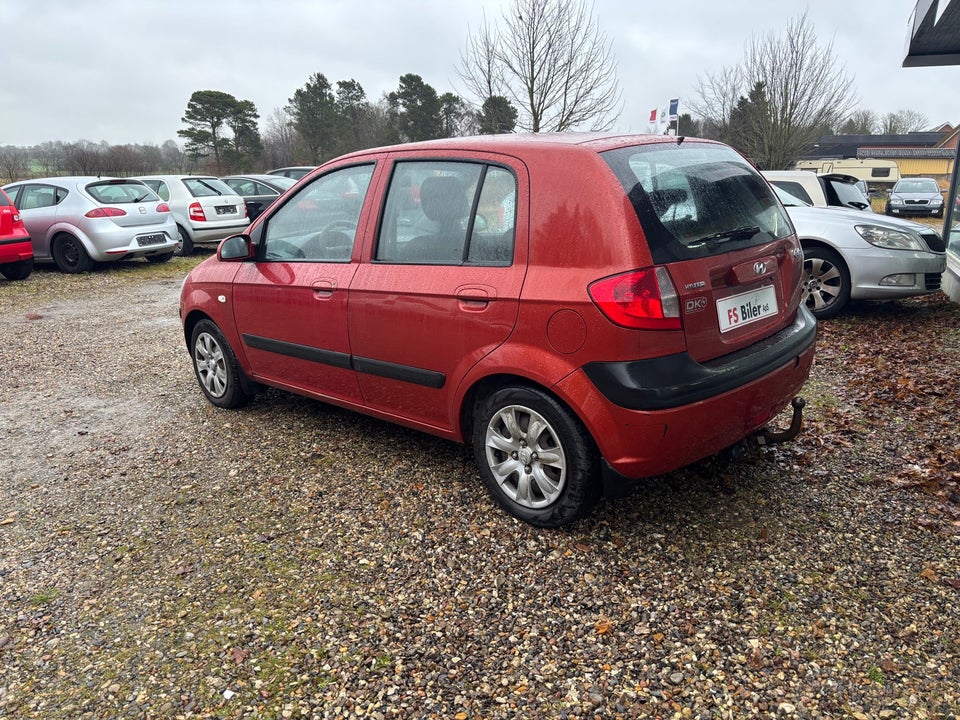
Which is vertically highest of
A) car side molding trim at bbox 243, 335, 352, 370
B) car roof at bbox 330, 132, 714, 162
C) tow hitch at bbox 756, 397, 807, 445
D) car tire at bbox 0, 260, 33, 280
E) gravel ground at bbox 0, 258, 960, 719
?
car roof at bbox 330, 132, 714, 162

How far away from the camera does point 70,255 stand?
11547 millimetres

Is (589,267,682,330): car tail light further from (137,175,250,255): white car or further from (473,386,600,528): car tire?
(137,175,250,255): white car

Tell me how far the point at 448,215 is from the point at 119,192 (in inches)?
408

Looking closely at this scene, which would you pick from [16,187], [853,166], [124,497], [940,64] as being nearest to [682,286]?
[124,497]

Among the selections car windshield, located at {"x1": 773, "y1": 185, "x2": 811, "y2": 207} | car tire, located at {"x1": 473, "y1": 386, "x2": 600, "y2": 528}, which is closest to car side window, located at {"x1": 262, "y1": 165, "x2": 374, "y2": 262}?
car tire, located at {"x1": 473, "y1": 386, "x2": 600, "y2": 528}

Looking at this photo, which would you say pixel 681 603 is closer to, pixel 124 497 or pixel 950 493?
pixel 950 493

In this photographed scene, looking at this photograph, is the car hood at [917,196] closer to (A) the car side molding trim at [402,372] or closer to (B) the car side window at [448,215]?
(B) the car side window at [448,215]

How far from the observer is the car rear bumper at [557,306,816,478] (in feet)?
8.65

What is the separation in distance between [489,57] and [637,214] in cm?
1842

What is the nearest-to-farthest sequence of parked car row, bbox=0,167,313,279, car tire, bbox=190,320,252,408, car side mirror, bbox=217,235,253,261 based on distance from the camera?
car side mirror, bbox=217,235,253,261 < car tire, bbox=190,320,252,408 < parked car row, bbox=0,167,313,279

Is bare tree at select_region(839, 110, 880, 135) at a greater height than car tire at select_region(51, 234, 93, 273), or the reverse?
bare tree at select_region(839, 110, 880, 135)

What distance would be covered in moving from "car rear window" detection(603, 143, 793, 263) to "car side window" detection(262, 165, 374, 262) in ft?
4.89

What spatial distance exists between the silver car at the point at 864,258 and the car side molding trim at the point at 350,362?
4.53 meters

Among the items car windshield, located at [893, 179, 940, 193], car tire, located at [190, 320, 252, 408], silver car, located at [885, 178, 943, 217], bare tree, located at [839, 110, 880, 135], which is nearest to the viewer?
car tire, located at [190, 320, 252, 408]
